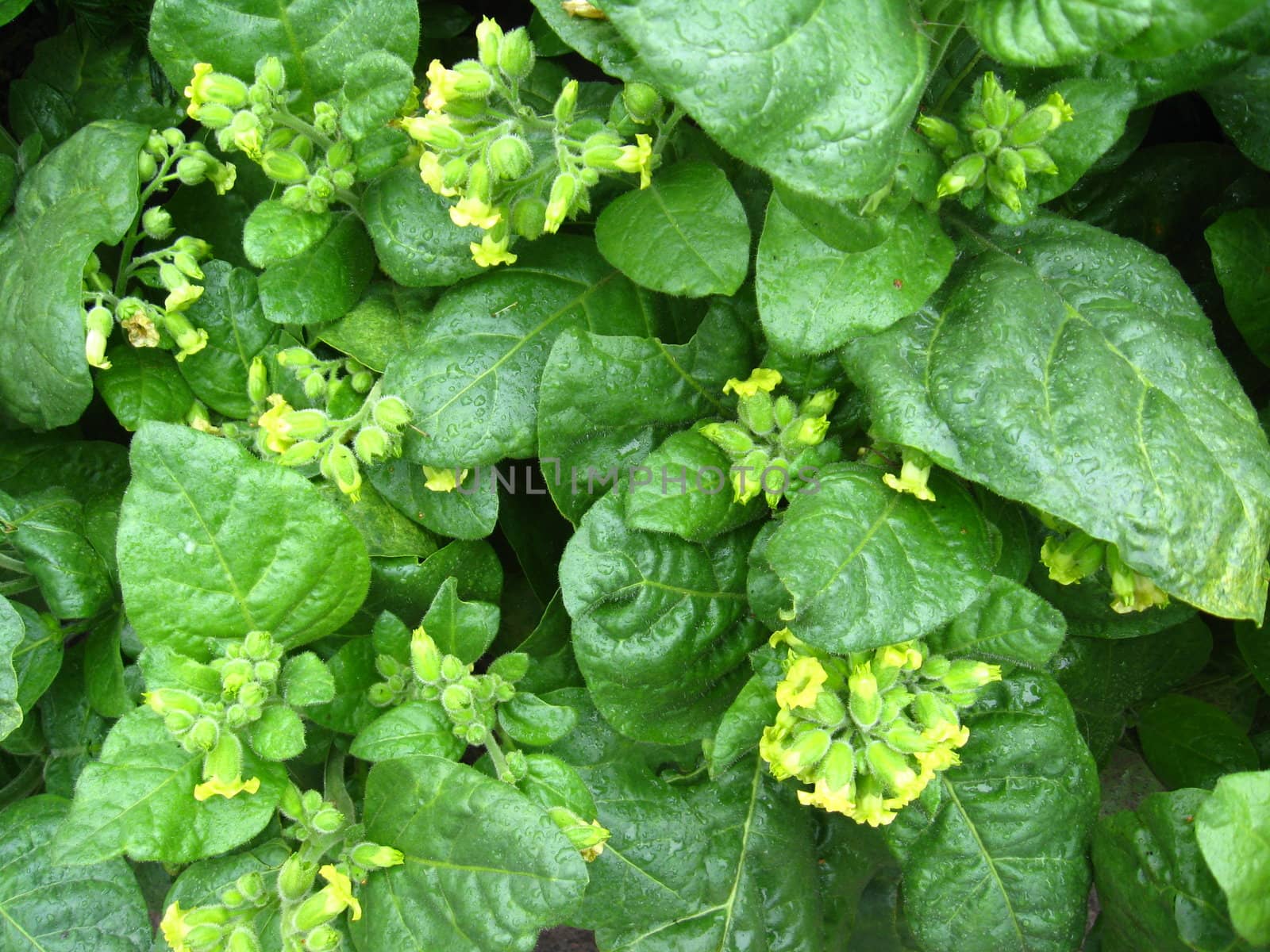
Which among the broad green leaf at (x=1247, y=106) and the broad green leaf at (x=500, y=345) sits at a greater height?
the broad green leaf at (x=1247, y=106)

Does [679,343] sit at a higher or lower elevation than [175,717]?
higher

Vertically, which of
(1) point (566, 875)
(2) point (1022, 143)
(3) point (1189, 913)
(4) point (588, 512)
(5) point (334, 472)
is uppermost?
(2) point (1022, 143)

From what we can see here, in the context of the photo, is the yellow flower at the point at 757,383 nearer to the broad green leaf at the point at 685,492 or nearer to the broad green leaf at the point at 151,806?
the broad green leaf at the point at 685,492

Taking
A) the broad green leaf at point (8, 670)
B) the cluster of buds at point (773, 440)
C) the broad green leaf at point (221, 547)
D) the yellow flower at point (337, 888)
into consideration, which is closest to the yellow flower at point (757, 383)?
the cluster of buds at point (773, 440)

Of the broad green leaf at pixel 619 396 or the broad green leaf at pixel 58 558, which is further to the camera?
the broad green leaf at pixel 58 558

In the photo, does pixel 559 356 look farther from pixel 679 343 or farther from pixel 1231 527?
pixel 1231 527

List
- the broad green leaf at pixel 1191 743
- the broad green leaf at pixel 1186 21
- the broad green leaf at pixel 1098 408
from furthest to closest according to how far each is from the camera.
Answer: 1. the broad green leaf at pixel 1191 743
2. the broad green leaf at pixel 1098 408
3. the broad green leaf at pixel 1186 21

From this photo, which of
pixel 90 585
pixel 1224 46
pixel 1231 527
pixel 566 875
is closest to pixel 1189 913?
pixel 1231 527

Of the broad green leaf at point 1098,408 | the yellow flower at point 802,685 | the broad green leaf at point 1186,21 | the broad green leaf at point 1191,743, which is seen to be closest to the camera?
the broad green leaf at point 1186,21
